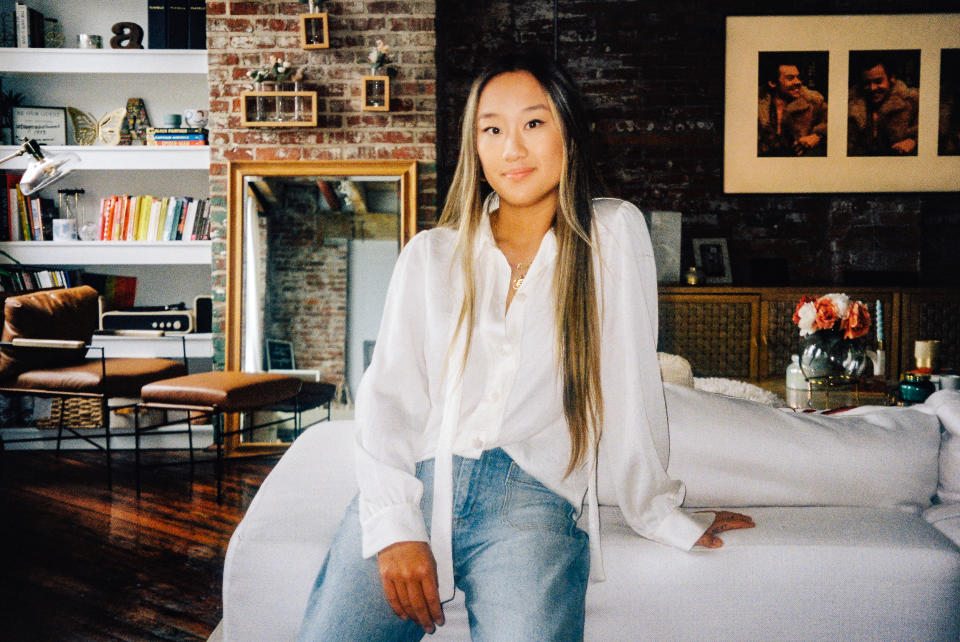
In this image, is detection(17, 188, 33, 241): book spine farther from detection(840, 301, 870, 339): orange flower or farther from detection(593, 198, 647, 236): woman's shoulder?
detection(840, 301, 870, 339): orange flower

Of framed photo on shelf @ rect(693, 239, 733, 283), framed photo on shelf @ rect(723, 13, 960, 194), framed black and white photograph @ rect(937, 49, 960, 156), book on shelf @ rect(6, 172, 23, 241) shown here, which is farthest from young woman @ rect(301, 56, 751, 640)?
framed black and white photograph @ rect(937, 49, 960, 156)

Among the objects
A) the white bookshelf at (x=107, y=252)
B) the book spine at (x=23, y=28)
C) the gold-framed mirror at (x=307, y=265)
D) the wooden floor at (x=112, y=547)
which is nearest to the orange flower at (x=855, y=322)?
the wooden floor at (x=112, y=547)

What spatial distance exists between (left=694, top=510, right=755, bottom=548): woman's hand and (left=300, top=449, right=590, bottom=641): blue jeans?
0.63ft

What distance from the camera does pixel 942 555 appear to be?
103 cm

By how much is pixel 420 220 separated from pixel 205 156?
→ 1.24 metres

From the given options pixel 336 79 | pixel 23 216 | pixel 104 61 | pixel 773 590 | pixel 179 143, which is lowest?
pixel 773 590

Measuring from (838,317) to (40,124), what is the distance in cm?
413

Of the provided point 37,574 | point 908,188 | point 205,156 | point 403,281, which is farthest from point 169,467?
point 908,188

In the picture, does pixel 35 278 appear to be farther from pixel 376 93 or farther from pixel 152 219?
pixel 376 93

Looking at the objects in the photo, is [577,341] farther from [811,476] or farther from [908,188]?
[908,188]

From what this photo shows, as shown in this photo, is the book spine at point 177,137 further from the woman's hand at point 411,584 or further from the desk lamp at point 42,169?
the woman's hand at point 411,584

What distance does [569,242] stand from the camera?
1.13m

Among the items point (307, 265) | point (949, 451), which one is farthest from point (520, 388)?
point (307, 265)

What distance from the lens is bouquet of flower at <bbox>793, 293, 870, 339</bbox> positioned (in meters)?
2.21
